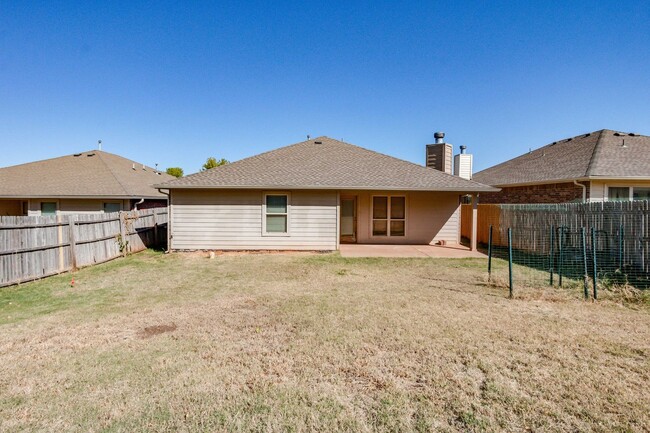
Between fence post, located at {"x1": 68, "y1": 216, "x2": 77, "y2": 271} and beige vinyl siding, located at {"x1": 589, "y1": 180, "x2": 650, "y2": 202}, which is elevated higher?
beige vinyl siding, located at {"x1": 589, "y1": 180, "x2": 650, "y2": 202}

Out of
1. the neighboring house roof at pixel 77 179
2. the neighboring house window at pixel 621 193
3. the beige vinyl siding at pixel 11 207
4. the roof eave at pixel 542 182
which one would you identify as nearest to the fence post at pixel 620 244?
the roof eave at pixel 542 182

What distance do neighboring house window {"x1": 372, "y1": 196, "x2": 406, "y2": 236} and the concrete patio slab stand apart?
860 mm

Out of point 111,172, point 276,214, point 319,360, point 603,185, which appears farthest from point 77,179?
point 603,185

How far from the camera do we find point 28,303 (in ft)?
19.6

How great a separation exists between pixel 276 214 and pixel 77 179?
11002 millimetres

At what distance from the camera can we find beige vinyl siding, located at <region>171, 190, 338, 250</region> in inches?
479

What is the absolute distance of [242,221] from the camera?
40.2ft

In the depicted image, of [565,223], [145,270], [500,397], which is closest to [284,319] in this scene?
[500,397]

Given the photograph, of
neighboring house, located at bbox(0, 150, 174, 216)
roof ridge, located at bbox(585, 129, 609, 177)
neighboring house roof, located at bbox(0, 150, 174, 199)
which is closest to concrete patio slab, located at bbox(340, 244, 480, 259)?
roof ridge, located at bbox(585, 129, 609, 177)

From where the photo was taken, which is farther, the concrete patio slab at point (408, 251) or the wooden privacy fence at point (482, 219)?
the wooden privacy fence at point (482, 219)

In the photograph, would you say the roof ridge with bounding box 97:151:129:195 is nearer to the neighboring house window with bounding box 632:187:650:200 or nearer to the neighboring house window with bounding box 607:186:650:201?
the neighboring house window with bounding box 607:186:650:201

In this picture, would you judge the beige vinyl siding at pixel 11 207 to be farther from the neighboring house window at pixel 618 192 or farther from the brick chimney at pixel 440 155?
the neighboring house window at pixel 618 192

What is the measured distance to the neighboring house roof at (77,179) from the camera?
48.1 ft

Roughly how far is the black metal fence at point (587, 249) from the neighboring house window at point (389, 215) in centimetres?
440
